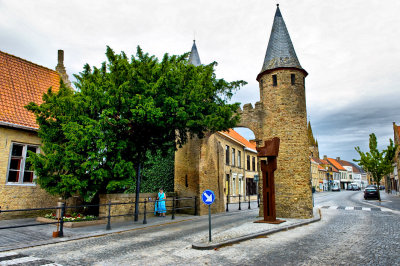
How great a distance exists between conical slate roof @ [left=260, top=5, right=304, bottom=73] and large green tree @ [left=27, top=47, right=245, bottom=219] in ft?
16.4

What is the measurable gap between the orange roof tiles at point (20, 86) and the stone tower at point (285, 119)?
11.5m

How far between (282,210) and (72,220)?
9.90m

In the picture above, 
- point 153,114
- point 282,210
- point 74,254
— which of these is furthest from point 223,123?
point 74,254

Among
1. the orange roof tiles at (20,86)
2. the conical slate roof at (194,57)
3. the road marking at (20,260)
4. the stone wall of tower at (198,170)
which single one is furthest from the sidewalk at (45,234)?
the conical slate roof at (194,57)

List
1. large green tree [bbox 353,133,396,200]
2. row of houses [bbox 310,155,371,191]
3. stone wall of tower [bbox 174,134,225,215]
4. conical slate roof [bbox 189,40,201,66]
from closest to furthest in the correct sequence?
stone wall of tower [bbox 174,134,225,215] < conical slate roof [bbox 189,40,201,66] < large green tree [bbox 353,133,396,200] < row of houses [bbox 310,155,371,191]

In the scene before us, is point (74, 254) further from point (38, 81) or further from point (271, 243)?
point (38, 81)

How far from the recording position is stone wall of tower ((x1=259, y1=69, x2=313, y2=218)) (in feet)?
45.9

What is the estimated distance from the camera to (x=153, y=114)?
1054 cm

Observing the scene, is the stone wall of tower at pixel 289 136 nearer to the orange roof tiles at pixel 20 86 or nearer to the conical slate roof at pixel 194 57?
the conical slate roof at pixel 194 57

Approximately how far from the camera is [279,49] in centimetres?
1584

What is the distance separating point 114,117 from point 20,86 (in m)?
7.28

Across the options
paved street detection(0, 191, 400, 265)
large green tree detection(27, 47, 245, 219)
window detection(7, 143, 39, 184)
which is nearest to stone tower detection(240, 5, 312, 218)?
large green tree detection(27, 47, 245, 219)

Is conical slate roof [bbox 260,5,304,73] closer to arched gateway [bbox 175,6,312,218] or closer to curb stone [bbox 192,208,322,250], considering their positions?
arched gateway [bbox 175,6,312,218]

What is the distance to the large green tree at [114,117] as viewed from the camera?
34.3 ft
